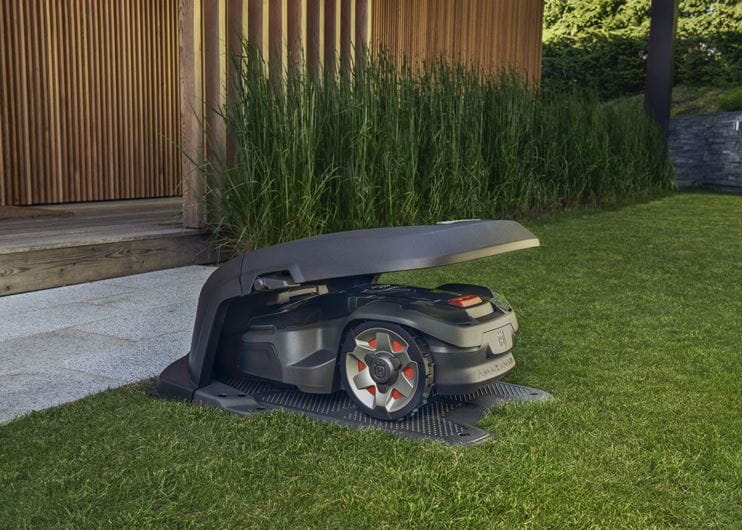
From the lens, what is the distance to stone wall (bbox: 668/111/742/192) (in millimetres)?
10656

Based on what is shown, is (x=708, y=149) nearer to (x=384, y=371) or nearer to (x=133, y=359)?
(x=133, y=359)

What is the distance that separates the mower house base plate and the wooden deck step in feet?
5.80

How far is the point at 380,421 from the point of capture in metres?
1.87

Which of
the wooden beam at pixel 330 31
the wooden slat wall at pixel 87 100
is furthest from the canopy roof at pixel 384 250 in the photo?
the wooden slat wall at pixel 87 100

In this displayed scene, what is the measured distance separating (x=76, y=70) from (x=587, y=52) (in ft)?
39.5

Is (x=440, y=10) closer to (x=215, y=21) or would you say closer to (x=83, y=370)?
(x=215, y=21)

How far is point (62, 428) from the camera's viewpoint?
6.00 ft

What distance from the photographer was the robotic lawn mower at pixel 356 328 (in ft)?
5.84

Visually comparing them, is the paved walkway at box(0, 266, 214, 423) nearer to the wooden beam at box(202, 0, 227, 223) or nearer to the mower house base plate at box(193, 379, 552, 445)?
the mower house base plate at box(193, 379, 552, 445)

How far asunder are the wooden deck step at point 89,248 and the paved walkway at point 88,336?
0.07 m

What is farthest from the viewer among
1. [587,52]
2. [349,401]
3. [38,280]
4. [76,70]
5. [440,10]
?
[587,52]

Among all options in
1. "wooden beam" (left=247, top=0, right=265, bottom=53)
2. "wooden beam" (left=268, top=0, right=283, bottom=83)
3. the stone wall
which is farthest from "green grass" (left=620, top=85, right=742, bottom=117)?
"wooden beam" (left=247, top=0, right=265, bottom=53)

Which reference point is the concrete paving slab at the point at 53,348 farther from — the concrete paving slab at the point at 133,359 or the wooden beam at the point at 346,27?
the wooden beam at the point at 346,27

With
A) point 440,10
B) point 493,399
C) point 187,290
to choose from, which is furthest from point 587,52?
point 493,399
